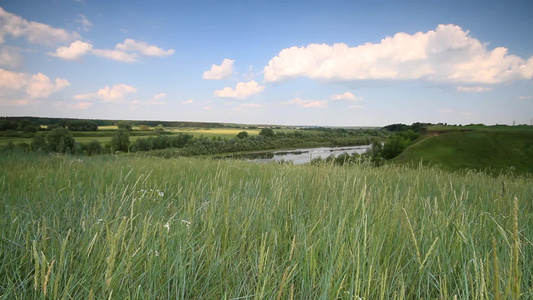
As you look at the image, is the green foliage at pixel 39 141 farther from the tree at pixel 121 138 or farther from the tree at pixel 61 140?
the tree at pixel 121 138

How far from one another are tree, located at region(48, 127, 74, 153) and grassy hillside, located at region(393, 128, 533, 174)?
132 ft

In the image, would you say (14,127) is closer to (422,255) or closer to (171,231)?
(171,231)

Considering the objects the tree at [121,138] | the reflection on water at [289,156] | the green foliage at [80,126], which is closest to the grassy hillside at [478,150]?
the reflection on water at [289,156]

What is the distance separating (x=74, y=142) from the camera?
22.9 metres

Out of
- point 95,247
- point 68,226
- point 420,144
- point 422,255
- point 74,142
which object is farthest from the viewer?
point 420,144

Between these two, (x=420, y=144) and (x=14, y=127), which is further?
(x=420, y=144)

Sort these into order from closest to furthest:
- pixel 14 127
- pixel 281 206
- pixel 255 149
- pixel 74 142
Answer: pixel 281 206 → pixel 14 127 → pixel 74 142 → pixel 255 149

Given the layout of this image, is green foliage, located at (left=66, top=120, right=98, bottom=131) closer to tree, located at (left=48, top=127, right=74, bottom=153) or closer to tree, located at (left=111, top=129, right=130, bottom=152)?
tree, located at (left=48, top=127, right=74, bottom=153)

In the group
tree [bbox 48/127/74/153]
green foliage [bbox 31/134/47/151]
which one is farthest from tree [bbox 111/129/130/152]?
green foliage [bbox 31/134/47/151]

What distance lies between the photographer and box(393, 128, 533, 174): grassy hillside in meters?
40.9

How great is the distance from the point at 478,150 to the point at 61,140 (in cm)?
5439

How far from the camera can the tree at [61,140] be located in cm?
2008

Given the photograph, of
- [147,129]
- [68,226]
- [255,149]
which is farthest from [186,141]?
[68,226]

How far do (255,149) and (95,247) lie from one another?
35.0 metres
